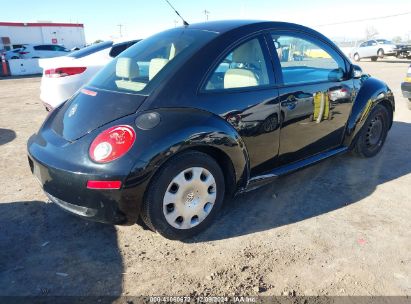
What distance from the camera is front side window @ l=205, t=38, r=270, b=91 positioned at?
293 centimetres

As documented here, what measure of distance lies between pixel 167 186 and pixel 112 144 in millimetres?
486

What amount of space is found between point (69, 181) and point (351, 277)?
6.65 feet

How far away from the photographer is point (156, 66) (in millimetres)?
2967

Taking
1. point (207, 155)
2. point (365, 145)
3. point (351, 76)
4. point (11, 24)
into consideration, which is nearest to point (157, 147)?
point (207, 155)

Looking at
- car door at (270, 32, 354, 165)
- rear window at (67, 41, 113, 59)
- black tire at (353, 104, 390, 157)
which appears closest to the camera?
car door at (270, 32, 354, 165)

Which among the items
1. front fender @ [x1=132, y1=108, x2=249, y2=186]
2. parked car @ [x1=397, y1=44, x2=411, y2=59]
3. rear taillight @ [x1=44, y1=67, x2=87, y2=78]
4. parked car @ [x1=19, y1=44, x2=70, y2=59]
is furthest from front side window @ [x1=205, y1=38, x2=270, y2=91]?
parked car @ [x1=19, y1=44, x2=70, y2=59]

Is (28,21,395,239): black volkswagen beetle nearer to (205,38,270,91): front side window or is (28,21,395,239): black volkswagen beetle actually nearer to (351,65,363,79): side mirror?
(205,38,270,91): front side window

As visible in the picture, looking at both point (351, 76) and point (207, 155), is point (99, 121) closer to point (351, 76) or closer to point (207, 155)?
point (207, 155)

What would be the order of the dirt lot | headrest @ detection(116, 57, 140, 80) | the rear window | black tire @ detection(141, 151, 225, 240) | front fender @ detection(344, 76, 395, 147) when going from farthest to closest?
the rear window, front fender @ detection(344, 76, 395, 147), headrest @ detection(116, 57, 140, 80), black tire @ detection(141, 151, 225, 240), the dirt lot

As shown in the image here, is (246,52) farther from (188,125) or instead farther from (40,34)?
(40,34)

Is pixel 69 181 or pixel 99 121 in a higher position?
pixel 99 121

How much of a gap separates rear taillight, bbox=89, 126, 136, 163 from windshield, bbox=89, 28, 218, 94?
415 mm

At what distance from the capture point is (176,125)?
8.52 feet

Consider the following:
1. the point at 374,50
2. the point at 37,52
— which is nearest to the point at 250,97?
the point at 374,50
